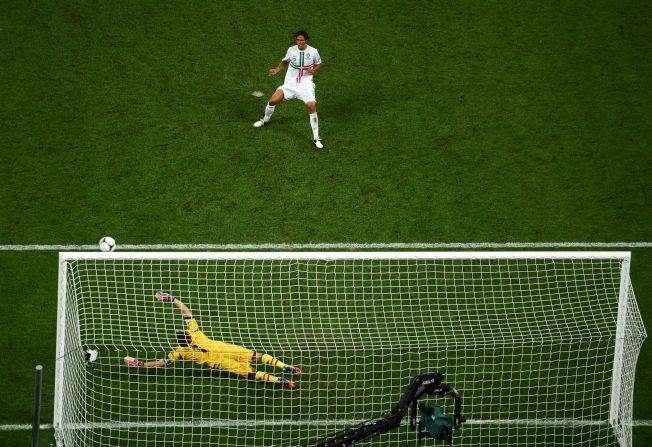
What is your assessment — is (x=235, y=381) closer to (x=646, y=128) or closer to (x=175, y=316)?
(x=175, y=316)

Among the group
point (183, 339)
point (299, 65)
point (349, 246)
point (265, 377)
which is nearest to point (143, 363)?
point (183, 339)

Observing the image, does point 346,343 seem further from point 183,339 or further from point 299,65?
point 299,65

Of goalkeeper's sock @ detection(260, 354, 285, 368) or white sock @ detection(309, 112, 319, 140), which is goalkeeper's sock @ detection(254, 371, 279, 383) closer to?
goalkeeper's sock @ detection(260, 354, 285, 368)

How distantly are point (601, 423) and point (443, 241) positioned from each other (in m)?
3.48

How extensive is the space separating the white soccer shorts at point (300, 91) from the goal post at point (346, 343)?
2756 millimetres

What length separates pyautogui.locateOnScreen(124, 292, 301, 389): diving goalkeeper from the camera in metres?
11.8

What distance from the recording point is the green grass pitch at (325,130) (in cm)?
1440

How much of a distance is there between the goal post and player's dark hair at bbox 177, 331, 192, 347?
0.30 metres

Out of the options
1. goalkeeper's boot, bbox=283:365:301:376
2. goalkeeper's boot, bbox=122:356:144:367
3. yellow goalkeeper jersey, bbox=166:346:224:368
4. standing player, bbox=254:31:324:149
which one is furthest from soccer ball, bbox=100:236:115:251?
standing player, bbox=254:31:324:149

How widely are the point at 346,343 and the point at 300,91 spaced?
4.32 metres

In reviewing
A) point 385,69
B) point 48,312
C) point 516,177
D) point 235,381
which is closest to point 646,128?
point 516,177

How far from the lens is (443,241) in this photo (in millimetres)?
14312

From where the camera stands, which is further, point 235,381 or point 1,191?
point 1,191

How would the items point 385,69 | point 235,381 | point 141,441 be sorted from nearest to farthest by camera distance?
point 141,441 → point 235,381 → point 385,69
